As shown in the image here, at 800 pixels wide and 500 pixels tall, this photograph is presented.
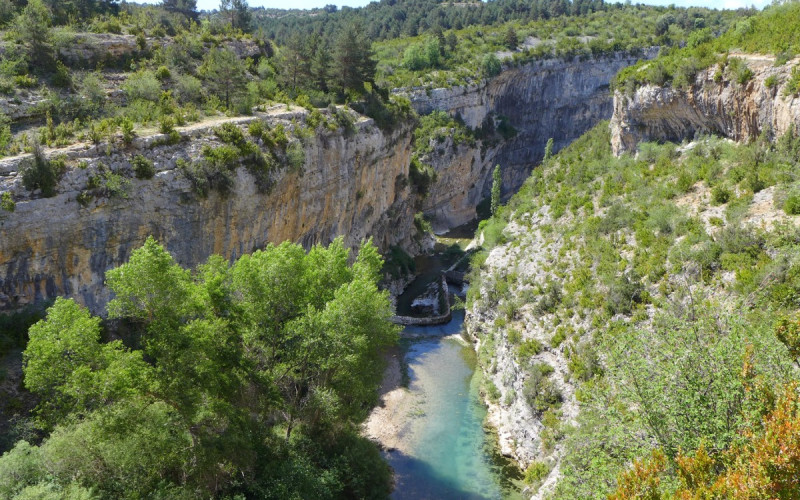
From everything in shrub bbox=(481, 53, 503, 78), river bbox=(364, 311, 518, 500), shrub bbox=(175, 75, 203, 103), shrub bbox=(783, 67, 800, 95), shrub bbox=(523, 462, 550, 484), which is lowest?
river bbox=(364, 311, 518, 500)

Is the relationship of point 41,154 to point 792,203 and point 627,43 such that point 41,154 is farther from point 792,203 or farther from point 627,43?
point 627,43

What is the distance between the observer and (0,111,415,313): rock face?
63.6ft

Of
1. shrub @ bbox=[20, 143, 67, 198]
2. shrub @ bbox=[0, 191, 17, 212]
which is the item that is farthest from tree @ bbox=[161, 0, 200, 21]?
shrub @ bbox=[0, 191, 17, 212]

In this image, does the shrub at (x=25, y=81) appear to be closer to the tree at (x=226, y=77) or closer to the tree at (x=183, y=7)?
the tree at (x=226, y=77)

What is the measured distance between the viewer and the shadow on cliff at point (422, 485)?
21328mm

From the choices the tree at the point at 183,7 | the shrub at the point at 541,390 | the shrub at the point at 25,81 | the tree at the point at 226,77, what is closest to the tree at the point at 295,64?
the tree at the point at 226,77

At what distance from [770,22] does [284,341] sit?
2910 cm

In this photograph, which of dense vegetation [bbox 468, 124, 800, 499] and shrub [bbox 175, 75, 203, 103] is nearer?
dense vegetation [bbox 468, 124, 800, 499]

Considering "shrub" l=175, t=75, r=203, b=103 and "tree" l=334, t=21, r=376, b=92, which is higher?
"tree" l=334, t=21, r=376, b=92

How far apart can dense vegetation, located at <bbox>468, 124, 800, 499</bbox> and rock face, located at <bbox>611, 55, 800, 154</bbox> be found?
957mm

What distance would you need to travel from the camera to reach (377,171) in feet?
139

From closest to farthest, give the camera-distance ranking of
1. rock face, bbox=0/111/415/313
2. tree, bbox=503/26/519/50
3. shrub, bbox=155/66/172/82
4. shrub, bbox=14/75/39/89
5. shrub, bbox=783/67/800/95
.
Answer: rock face, bbox=0/111/415/313
shrub, bbox=783/67/800/95
shrub, bbox=14/75/39/89
shrub, bbox=155/66/172/82
tree, bbox=503/26/519/50

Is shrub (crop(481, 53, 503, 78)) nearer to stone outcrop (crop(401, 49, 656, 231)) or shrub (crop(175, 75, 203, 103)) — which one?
stone outcrop (crop(401, 49, 656, 231))

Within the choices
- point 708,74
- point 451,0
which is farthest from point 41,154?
point 451,0
